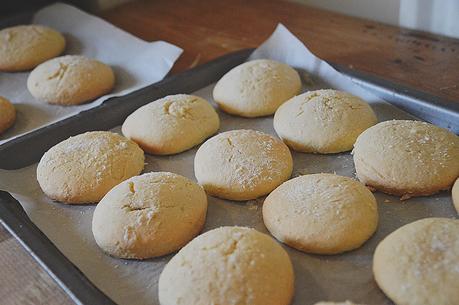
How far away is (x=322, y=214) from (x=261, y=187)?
204mm

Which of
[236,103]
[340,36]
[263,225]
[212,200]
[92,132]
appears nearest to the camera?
[263,225]

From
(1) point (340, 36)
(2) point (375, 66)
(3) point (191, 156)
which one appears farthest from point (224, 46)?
(3) point (191, 156)

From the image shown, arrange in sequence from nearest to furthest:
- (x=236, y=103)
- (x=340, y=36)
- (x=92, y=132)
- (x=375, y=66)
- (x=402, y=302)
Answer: (x=402, y=302)
(x=92, y=132)
(x=236, y=103)
(x=375, y=66)
(x=340, y=36)

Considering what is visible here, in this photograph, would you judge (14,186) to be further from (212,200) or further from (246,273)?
(246,273)

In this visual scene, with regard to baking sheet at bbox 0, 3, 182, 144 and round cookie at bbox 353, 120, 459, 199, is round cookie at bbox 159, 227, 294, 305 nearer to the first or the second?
round cookie at bbox 353, 120, 459, 199

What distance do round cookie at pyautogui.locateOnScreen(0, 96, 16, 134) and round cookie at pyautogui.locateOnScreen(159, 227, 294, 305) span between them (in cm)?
91

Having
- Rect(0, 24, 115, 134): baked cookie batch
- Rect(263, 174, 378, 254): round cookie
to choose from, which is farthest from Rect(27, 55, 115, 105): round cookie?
Rect(263, 174, 378, 254): round cookie

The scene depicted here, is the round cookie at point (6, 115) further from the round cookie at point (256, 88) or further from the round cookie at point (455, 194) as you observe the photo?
the round cookie at point (455, 194)

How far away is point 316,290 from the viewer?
39.3 inches

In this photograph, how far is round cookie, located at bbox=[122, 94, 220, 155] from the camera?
1.46 m

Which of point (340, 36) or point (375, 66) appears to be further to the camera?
point (340, 36)

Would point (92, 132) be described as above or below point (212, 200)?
above

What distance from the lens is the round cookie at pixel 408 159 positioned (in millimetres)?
1184

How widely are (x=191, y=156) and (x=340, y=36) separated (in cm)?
90
